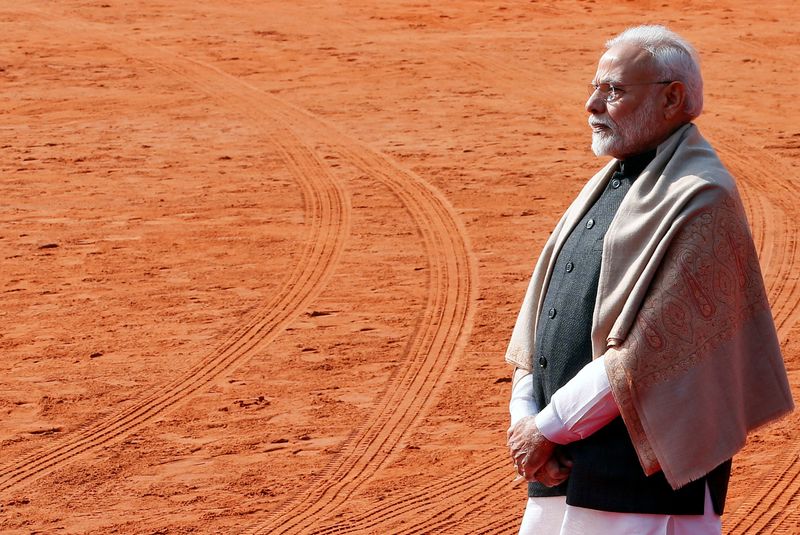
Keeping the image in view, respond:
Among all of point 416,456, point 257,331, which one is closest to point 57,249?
point 257,331

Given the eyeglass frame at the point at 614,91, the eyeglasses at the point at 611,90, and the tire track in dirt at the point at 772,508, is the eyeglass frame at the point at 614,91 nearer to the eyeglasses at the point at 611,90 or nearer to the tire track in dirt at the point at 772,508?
the eyeglasses at the point at 611,90

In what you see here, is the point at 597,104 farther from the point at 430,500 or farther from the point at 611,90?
the point at 430,500

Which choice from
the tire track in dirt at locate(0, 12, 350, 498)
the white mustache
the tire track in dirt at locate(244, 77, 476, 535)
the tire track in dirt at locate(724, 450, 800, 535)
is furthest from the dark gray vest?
the tire track in dirt at locate(0, 12, 350, 498)

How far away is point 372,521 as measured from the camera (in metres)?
5.50

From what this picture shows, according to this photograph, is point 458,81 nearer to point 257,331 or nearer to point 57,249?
point 57,249

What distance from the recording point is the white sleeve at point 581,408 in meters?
2.88

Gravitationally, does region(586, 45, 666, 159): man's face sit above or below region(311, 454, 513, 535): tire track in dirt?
above

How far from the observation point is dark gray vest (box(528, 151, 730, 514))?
116 inches

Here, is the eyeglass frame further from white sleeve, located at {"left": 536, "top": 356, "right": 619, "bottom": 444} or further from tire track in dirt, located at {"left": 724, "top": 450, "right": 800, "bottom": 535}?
tire track in dirt, located at {"left": 724, "top": 450, "right": 800, "bottom": 535}

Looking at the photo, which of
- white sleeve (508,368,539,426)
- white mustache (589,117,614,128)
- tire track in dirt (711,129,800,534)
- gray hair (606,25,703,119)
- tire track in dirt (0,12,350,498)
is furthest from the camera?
tire track in dirt (0,12,350,498)

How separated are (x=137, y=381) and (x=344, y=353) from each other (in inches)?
52.6

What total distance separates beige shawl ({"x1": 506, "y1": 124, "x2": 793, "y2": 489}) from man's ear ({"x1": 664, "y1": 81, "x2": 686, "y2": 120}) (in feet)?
0.24

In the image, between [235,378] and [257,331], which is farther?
[257,331]

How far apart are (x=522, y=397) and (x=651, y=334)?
565mm
